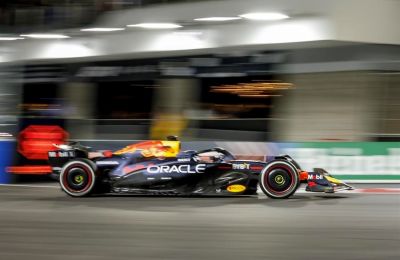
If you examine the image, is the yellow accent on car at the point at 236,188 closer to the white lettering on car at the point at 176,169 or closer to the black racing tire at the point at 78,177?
the white lettering on car at the point at 176,169

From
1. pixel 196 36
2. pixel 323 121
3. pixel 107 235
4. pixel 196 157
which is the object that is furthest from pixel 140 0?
pixel 107 235

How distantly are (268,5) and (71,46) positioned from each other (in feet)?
22.7

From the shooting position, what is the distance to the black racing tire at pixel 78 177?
498 inches

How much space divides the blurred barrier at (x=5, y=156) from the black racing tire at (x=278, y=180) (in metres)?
6.92

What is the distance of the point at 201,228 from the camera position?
873 cm

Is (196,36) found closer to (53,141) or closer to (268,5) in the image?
(268,5)

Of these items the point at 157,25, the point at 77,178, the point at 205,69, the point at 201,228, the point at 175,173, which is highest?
the point at 157,25

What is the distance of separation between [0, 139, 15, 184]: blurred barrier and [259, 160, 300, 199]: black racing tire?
22.7 feet

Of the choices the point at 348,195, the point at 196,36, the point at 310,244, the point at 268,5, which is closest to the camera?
the point at 310,244

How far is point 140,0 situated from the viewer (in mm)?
19906

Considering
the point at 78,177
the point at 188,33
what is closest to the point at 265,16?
the point at 188,33

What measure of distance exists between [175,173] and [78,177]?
6.04ft

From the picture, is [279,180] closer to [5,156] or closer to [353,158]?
[353,158]

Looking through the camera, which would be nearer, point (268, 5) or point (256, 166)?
point (256, 166)
